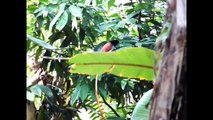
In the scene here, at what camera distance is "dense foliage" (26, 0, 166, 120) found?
1264 millimetres

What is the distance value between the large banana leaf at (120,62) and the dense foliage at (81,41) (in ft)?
1.89

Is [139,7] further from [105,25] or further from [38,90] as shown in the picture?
[38,90]

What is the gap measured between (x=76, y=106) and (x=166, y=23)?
1.07 m

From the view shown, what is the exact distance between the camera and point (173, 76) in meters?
0.38

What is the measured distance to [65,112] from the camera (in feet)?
4.54

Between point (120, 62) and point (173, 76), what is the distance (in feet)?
0.84

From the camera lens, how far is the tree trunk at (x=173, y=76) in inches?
14.8

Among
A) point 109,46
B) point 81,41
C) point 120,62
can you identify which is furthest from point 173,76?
point 81,41

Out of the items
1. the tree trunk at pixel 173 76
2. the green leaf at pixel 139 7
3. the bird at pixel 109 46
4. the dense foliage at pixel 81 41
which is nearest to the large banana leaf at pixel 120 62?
the tree trunk at pixel 173 76

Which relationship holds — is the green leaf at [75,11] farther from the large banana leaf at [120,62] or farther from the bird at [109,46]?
the large banana leaf at [120,62]

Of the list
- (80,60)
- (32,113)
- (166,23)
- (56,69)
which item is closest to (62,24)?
(56,69)

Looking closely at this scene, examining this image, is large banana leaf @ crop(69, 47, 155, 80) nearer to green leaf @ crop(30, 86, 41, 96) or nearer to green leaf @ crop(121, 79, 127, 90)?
green leaf @ crop(30, 86, 41, 96)

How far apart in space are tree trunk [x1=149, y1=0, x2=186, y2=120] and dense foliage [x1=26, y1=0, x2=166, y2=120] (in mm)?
806

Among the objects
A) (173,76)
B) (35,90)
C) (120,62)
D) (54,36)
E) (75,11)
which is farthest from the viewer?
(54,36)
